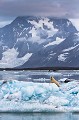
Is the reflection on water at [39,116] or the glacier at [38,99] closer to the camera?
the reflection on water at [39,116]

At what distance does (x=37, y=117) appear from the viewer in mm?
17812

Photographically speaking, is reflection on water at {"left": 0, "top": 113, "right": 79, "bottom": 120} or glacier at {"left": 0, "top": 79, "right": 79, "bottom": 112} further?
glacier at {"left": 0, "top": 79, "right": 79, "bottom": 112}

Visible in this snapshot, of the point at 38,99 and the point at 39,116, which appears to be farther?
the point at 38,99

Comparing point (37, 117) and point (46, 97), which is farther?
point (46, 97)

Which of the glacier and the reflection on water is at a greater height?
the glacier

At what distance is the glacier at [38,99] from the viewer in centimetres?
1925

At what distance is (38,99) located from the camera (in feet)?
69.6

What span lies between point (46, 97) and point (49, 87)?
848 millimetres

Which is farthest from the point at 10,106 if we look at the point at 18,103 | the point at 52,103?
the point at 52,103

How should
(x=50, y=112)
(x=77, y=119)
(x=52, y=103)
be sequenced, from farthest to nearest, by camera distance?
(x=52, y=103) < (x=50, y=112) < (x=77, y=119)

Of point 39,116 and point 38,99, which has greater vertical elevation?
point 38,99

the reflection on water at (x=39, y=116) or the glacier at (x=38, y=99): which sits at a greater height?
the glacier at (x=38, y=99)

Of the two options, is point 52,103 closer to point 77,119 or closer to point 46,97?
point 46,97

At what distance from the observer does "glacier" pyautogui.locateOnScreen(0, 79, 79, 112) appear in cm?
1925
